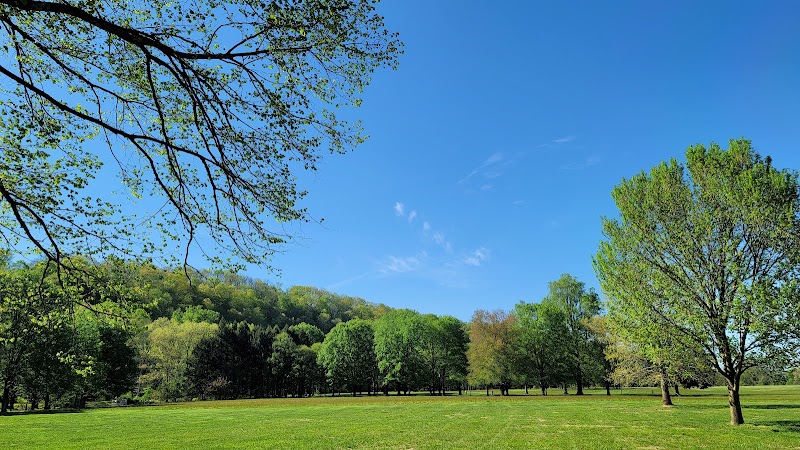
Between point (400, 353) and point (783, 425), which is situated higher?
point (400, 353)

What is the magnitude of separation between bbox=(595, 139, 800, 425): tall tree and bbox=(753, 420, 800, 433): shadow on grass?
3.73 feet

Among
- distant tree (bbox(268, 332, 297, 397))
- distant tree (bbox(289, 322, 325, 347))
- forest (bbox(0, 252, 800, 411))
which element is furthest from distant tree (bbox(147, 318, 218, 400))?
distant tree (bbox(289, 322, 325, 347))

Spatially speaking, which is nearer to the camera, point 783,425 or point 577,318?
point 783,425

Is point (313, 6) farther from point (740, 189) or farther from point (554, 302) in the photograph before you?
point (554, 302)

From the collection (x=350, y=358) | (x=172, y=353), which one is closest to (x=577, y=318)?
(x=350, y=358)

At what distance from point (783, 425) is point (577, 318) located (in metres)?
47.8

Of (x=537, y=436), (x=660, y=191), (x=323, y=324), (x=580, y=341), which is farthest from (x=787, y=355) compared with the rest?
(x=323, y=324)

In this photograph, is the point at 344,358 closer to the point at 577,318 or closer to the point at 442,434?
the point at 577,318

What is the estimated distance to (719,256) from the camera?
64.3 feet

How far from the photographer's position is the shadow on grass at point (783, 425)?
18342 millimetres

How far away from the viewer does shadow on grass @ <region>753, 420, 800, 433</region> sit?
722 inches

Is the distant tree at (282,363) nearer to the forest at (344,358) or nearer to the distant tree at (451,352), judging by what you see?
the forest at (344,358)

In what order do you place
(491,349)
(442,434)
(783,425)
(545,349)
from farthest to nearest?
(545,349)
(491,349)
(783,425)
(442,434)

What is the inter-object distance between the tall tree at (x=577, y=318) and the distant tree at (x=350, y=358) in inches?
1450
